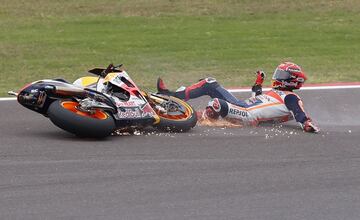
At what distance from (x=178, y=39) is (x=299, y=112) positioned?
8.28 m

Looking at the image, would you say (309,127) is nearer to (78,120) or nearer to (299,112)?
(299,112)

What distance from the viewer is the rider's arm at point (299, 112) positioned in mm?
10031

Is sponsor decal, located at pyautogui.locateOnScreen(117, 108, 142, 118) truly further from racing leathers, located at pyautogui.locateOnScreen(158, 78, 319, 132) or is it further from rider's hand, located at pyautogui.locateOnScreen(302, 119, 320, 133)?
rider's hand, located at pyautogui.locateOnScreen(302, 119, 320, 133)

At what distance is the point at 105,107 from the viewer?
9.17m

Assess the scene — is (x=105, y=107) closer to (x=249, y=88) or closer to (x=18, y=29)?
(x=249, y=88)

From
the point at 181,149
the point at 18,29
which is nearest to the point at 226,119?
the point at 181,149

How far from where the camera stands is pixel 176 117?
10039 millimetres

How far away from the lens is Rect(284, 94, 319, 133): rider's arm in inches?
395

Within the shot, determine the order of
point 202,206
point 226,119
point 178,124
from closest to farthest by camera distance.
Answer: point 202,206, point 178,124, point 226,119

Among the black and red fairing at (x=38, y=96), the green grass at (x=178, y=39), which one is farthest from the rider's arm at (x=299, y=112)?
the green grass at (x=178, y=39)

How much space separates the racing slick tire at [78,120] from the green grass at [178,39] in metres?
4.64

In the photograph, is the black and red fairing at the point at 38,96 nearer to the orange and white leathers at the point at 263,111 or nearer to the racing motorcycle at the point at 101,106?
the racing motorcycle at the point at 101,106

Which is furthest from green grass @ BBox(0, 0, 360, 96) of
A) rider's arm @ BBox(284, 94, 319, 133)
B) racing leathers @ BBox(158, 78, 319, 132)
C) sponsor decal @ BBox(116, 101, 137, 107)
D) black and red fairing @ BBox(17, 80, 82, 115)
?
black and red fairing @ BBox(17, 80, 82, 115)

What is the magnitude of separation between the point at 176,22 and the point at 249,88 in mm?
7348
